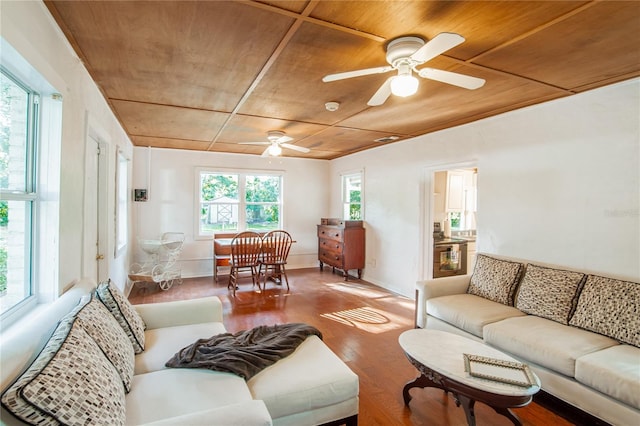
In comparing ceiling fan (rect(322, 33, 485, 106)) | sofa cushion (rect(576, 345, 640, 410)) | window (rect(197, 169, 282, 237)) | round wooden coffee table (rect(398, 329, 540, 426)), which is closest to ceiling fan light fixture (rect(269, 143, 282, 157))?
window (rect(197, 169, 282, 237))

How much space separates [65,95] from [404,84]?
1.99 metres

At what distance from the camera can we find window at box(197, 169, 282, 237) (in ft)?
19.7

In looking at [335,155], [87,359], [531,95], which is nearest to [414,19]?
[531,95]

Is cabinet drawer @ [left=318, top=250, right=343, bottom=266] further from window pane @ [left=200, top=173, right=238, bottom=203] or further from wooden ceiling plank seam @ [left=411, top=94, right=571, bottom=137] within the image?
wooden ceiling plank seam @ [left=411, top=94, right=571, bottom=137]

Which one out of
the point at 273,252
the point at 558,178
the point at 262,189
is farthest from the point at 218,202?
the point at 558,178

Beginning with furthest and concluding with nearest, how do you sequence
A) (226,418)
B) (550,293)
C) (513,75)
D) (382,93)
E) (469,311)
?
(469,311) → (550,293) → (513,75) → (382,93) → (226,418)

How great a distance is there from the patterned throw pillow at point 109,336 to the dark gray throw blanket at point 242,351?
0.25m

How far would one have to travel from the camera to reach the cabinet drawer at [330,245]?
576cm

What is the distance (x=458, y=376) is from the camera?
1.72 meters

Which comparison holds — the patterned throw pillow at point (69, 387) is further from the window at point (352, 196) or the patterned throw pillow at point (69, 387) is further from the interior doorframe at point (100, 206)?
the window at point (352, 196)

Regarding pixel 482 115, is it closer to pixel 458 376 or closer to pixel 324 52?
pixel 324 52

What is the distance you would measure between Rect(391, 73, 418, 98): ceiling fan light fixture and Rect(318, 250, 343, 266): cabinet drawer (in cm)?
405

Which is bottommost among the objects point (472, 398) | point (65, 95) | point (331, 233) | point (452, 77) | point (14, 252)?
point (472, 398)

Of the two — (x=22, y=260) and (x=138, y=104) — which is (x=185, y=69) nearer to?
(x=138, y=104)
